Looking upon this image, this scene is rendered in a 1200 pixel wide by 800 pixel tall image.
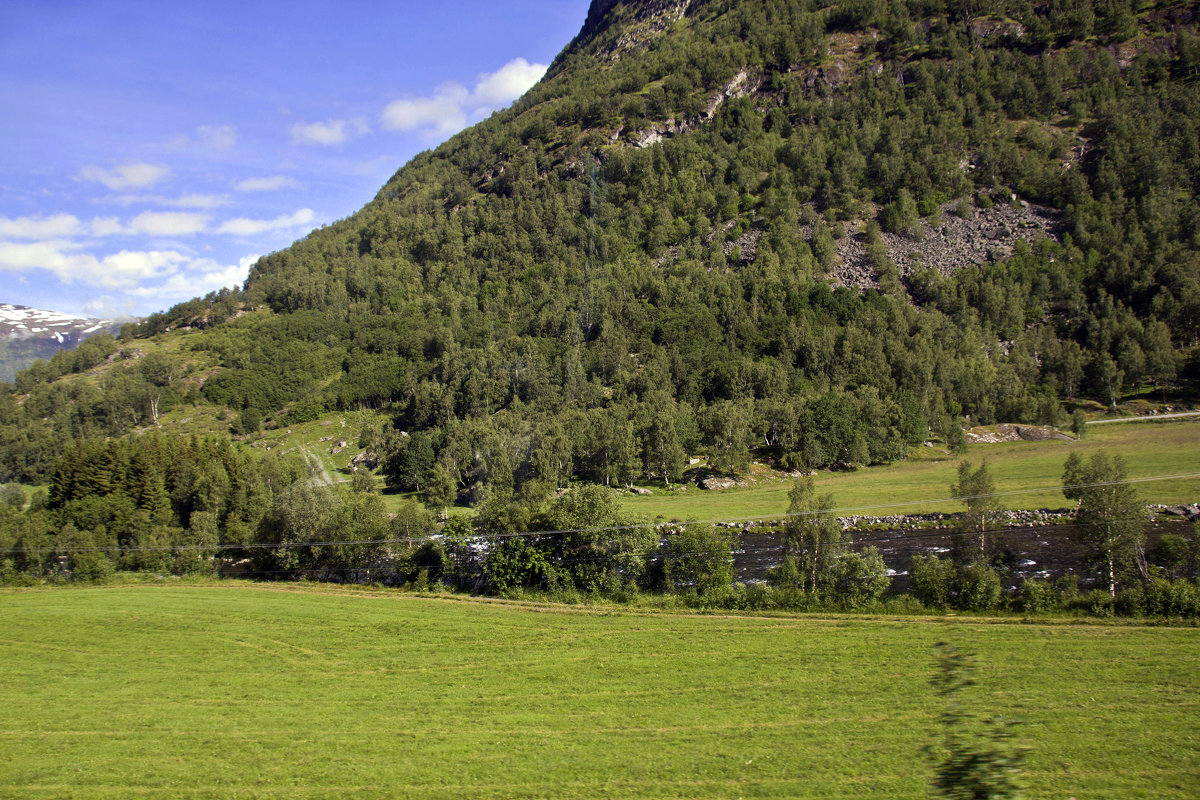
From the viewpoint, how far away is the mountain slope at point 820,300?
304 ft

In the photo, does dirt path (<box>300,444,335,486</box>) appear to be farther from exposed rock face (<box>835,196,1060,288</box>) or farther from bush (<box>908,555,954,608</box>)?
exposed rock face (<box>835,196,1060,288</box>)

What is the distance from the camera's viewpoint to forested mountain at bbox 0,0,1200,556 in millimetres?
92562

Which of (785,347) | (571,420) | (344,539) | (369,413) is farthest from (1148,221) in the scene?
(369,413)

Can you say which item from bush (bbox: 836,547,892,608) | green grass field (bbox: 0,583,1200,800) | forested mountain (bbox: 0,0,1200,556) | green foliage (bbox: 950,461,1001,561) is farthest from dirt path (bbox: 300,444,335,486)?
green foliage (bbox: 950,461,1001,561)

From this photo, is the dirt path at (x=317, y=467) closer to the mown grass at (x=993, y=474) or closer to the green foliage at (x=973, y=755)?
the mown grass at (x=993, y=474)

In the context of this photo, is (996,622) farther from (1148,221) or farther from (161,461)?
(1148,221)

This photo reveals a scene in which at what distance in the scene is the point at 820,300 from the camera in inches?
5226

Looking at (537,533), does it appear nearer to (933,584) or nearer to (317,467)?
(933,584)

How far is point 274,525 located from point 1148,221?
557 feet

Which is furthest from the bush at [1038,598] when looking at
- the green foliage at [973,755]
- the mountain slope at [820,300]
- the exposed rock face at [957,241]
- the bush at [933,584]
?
the exposed rock face at [957,241]

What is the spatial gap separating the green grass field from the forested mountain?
2148 centimetres

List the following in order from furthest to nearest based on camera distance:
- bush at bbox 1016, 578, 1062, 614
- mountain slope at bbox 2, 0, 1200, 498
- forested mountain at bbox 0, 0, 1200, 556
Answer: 1. mountain slope at bbox 2, 0, 1200, 498
2. forested mountain at bbox 0, 0, 1200, 556
3. bush at bbox 1016, 578, 1062, 614

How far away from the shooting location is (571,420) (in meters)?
99.0

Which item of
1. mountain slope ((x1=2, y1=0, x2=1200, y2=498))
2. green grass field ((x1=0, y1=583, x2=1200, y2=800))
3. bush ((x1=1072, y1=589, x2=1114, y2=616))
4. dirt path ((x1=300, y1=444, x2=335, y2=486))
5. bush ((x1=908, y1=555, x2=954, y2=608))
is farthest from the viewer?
dirt path ((x1=300, y1=444, x2=335, y2=486))
